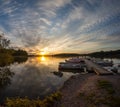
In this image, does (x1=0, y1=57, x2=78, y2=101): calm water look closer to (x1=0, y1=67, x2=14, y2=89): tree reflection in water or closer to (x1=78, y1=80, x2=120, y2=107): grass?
(x1=0, y1=67, x2=14, y2=89): tree reflection in water

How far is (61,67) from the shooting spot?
169 feet

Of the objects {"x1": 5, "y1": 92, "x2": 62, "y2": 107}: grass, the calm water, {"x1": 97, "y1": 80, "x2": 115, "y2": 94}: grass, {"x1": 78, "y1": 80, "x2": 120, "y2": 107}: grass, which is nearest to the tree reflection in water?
the calm water

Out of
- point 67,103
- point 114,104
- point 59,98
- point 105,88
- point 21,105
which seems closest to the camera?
point 21,105

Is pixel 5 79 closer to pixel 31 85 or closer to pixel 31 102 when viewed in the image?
pixel 31 85

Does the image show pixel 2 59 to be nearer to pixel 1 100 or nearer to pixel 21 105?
pixel 1 100

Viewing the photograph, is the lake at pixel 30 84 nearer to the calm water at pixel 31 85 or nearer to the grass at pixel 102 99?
the calm water at pixel 31 85

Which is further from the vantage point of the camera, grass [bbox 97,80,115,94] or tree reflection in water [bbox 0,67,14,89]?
tree reflection in water [bbox 0,67,14,89]

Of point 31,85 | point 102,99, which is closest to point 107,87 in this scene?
point 102,99

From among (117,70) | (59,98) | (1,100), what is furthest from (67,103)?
(117,70)

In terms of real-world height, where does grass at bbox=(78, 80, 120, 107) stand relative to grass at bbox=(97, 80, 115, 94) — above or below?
below

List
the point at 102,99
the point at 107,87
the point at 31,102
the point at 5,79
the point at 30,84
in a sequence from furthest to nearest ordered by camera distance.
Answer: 1. the point at 5,79
2. the point at 30,84
3. the point at 107,87
4. the point at 102,99
5. the point at 31,102

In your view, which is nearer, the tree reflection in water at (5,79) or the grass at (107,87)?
the grass at (107,87)

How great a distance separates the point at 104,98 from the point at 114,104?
1.83m

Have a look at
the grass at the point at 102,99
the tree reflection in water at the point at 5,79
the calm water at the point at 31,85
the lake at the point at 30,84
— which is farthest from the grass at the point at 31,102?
the tree reflection in water at the point at 5,79
